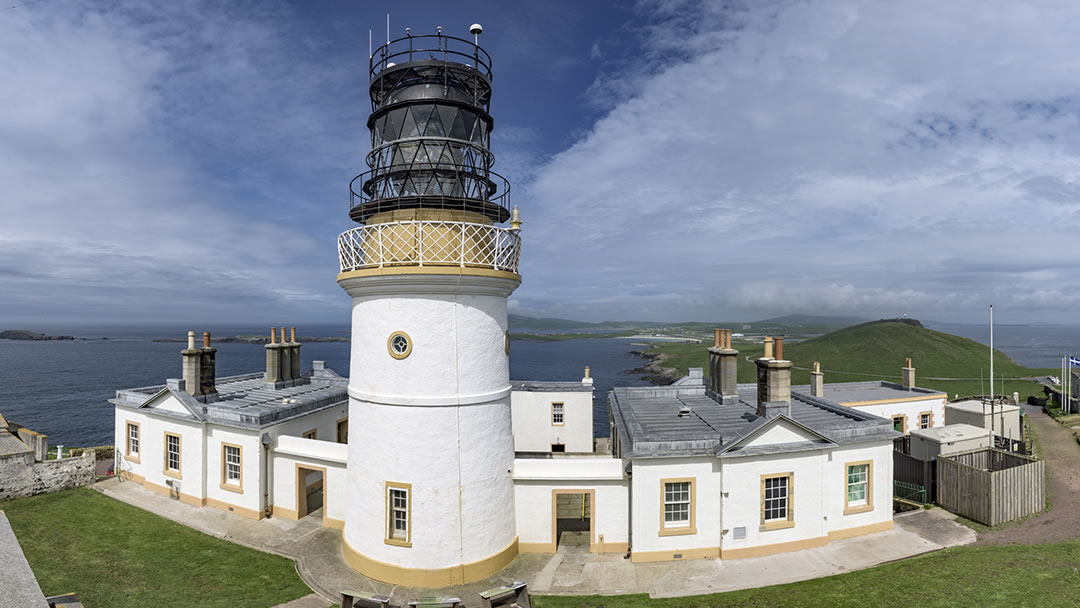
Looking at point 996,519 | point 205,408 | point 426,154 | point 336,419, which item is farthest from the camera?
point 336,419

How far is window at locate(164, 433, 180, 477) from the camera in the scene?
62.8 feet

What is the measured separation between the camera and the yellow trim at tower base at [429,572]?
12.6m

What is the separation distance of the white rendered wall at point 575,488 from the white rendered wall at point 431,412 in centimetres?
130

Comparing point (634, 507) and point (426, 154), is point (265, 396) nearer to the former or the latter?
point (426, 154)

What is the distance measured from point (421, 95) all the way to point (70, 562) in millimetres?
16392

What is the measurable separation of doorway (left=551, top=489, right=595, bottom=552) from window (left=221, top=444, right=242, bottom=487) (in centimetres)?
1168

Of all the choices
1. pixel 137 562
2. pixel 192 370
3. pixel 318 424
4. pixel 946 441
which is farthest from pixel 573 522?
pixel 192 370

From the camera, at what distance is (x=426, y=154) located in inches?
490

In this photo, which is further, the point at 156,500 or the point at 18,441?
the point at 18,441

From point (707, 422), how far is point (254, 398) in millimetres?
17917

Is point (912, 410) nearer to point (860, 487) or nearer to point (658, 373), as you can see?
point (860, 487)

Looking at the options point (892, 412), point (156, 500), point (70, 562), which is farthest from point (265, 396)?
point (892, 412)

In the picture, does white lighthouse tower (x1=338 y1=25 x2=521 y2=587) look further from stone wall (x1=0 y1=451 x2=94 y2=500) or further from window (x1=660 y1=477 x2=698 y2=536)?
stone wall (x1=0 y1=451 x2=94 y2=500)

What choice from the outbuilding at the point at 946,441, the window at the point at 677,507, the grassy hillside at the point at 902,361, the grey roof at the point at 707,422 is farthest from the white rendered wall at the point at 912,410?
the grassy hillside at the point at 902,361
